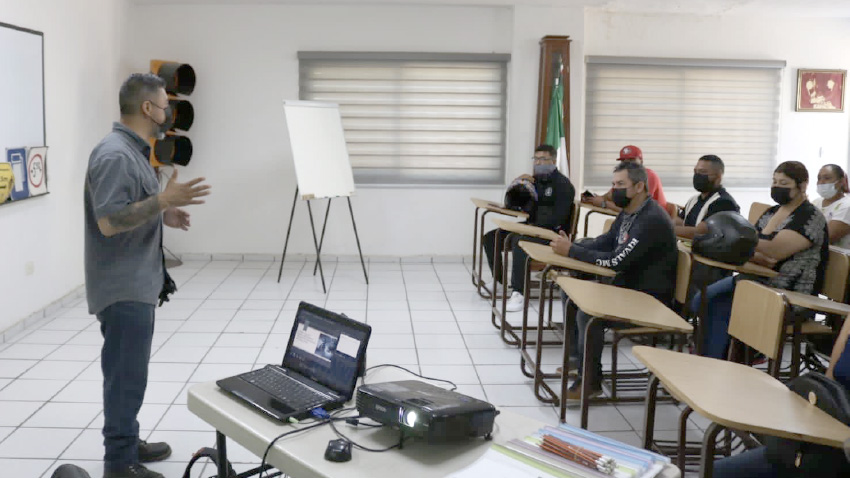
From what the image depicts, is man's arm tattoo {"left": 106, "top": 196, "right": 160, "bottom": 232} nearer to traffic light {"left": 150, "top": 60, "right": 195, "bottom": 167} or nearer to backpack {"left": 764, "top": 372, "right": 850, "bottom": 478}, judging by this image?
backpack {"left": 764, "top": 372, "right": 850, "bottom": 478}

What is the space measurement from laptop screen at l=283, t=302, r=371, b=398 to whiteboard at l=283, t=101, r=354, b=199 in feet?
13.9

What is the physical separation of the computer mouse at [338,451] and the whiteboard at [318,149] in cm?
480

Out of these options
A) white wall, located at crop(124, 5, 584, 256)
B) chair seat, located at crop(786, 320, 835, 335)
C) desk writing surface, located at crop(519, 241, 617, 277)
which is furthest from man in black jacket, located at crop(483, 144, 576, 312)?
chair seat, located at crop(786, 320, 835, 335)

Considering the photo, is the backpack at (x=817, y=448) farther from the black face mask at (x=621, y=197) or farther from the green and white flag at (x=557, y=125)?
the green and white flag at (x=557, y=125)

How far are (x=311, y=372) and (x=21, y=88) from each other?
12.8 ft

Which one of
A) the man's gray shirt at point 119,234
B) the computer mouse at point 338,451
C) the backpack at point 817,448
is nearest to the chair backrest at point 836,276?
the backpack at point 817,448

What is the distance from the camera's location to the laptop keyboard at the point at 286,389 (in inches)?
77.0

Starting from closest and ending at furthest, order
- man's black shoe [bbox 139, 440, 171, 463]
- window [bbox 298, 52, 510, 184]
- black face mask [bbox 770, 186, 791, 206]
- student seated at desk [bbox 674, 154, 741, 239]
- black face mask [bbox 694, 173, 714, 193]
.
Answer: man's black shoe [bbox 139, 440, 171, 463]
black face mask [bbox 770, 186, 791, 206]
student seated at desk [bbox 674, 154, 741, 239]
black face mask [bbox 694, 173, 714, 193]
window [bbox 298, 52, 510, 184]

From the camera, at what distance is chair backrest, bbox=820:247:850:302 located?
152 inches

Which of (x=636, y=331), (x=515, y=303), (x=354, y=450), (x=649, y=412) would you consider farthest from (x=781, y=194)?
(x=354, y=450)

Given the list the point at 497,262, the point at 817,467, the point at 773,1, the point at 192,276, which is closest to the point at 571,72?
the point at 773,1

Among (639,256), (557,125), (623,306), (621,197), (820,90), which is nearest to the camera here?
(623,306)

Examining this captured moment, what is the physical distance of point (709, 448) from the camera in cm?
196

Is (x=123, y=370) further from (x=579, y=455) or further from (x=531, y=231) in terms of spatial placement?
(x=531, y=231)
